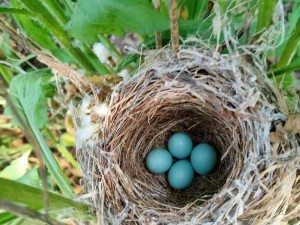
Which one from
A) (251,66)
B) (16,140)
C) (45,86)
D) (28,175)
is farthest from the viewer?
(16,140)

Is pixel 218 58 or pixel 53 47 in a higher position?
pixel 53 47

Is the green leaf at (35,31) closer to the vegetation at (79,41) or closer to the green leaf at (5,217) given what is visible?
the vegetation at (79,41)

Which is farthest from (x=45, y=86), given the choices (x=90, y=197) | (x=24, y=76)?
(x=90, y=197)

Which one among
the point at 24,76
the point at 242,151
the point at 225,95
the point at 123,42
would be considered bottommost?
the point at 242,151

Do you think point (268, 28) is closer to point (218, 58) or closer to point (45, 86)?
point (218, 58)

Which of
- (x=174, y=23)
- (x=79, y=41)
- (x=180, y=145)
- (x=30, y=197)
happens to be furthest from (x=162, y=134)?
(x=30, y=197)

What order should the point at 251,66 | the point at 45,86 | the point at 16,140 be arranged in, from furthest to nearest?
the point at 16,140 → the point at 45,86 → the point at 251,66

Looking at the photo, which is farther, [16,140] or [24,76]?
[16,140]
